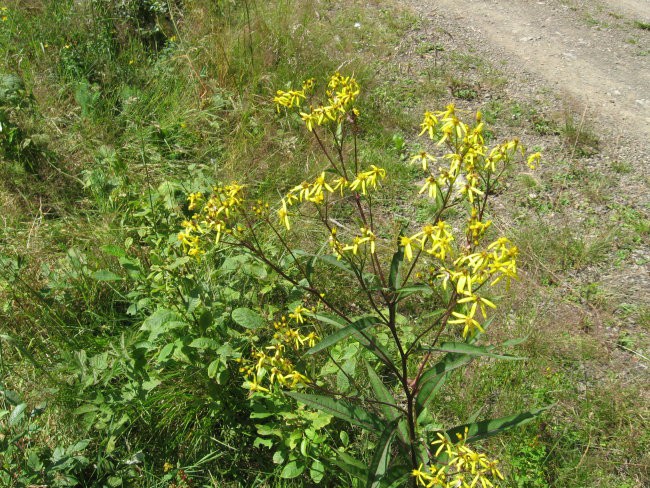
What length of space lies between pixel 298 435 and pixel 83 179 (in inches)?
92.2

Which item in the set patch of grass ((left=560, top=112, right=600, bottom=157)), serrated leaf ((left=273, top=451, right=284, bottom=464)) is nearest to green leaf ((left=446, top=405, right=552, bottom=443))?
serrated leaf ((left=273, top=451, right=284, bottom=464))

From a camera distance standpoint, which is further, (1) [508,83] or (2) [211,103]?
(1) [508,83]

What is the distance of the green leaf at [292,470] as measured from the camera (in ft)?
6.77

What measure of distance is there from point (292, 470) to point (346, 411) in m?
0.40

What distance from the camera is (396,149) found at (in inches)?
165

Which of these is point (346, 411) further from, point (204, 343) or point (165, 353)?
point (165, 353)

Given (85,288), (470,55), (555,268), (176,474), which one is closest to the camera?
(176,474)

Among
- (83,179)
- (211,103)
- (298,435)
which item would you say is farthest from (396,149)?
(298,435)

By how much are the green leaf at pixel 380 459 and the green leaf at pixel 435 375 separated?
139 mm

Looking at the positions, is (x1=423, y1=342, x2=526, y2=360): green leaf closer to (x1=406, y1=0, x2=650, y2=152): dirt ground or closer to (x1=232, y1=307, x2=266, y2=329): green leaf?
(x1=232, y1=307, x2=266, y2=329): green leaf

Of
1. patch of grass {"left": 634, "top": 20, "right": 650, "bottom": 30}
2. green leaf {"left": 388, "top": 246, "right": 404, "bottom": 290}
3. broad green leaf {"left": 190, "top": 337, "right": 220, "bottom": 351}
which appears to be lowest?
broad green leaf {"left": 190, "top": 337, "right": 220, "bottom": 351}

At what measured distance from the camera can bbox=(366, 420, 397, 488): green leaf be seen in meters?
1.73

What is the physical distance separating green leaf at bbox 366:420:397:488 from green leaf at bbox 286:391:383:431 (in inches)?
4.0

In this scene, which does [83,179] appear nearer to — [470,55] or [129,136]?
[129,136]
